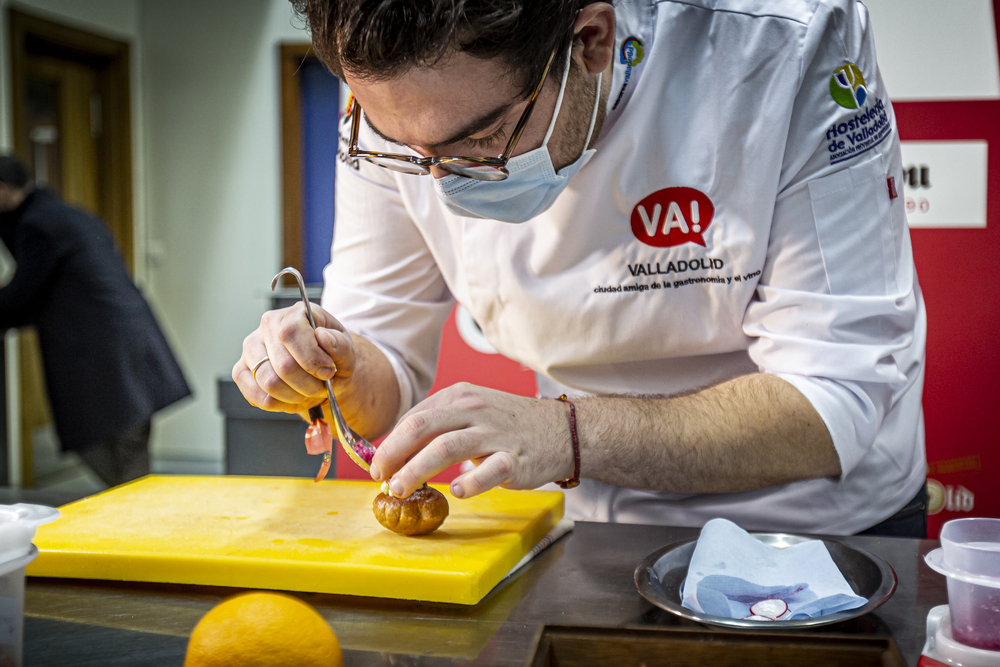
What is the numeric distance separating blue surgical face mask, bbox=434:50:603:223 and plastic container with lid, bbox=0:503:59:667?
0.61 m

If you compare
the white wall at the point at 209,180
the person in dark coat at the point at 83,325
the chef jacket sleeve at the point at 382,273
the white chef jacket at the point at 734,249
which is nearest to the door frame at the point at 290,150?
the white wall at the point at 209,180

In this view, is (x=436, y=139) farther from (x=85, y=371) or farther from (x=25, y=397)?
(x=25, y=397)

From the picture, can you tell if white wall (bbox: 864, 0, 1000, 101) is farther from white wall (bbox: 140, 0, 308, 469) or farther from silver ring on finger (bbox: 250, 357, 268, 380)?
white wall (bbox: 140, 0, 308, 469)

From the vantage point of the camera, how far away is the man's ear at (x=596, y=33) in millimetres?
1080

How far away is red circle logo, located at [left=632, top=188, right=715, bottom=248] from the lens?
4.13 feet

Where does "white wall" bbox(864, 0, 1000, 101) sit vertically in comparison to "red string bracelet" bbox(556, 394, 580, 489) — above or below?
above

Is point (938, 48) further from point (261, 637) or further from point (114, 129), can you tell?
point (114, 129)

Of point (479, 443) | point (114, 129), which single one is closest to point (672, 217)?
point (479, 443)

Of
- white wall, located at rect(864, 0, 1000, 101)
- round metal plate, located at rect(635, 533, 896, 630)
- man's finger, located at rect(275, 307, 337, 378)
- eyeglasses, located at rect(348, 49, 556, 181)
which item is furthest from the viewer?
white wall, located at rect(864, 0, 1000, 101)

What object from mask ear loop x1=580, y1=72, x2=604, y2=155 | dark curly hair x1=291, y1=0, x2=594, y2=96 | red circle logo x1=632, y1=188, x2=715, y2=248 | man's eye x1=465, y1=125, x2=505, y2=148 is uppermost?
dark curly hair x1=291, y1=0, x2=594, y2=96

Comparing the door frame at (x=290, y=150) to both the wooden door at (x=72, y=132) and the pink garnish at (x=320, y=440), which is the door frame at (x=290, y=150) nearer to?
the wooden door at (x=72, y=132)

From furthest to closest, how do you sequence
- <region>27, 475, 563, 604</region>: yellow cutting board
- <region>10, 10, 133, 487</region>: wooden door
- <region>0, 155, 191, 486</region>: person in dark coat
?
<region>10, 10, 133, 487</region>: wooden door < <region>0, 155, 191, 486</region>: person in dark coat < <region>27, 475, 563, 604</region>: yellow cutting board

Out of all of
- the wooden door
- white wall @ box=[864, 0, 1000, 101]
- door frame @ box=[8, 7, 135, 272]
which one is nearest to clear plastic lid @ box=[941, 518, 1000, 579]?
white wall @ box=[864, 0, 1000, 101]

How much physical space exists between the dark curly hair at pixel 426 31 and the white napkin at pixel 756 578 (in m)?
0.59
